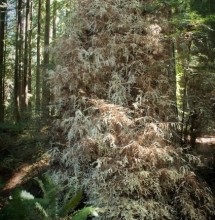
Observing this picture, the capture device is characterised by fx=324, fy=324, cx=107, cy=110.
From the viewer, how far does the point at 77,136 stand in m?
6.16

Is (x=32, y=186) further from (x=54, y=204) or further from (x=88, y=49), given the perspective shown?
(x=88, y=49)

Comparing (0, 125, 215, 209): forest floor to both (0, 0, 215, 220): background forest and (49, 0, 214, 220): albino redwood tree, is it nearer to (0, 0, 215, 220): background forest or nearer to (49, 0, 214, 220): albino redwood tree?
(0, 0, 215, 220): background forest

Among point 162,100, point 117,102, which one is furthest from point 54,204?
point 162,100

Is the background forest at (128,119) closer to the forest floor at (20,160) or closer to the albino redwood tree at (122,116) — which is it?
the albino redwood tree at (122,116)

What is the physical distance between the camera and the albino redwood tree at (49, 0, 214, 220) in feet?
17.9

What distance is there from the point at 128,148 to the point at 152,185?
74 cm

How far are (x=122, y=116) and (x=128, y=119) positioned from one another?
0.39 ft

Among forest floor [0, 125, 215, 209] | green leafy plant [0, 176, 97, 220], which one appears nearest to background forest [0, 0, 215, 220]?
green leafy plant [0, 176, 97, 220]

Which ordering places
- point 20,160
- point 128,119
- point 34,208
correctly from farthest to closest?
1. point 20,160
2. point 128,119
3. point 34,208

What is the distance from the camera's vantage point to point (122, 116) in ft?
18.9

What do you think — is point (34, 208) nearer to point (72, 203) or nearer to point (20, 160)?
point (72, 203)

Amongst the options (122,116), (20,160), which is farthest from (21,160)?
(122,116)

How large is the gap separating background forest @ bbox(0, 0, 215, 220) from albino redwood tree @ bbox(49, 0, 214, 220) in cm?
2

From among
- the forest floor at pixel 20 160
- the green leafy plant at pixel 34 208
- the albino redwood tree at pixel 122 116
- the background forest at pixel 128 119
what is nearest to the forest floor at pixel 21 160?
the forest floor at pixel 20 160
